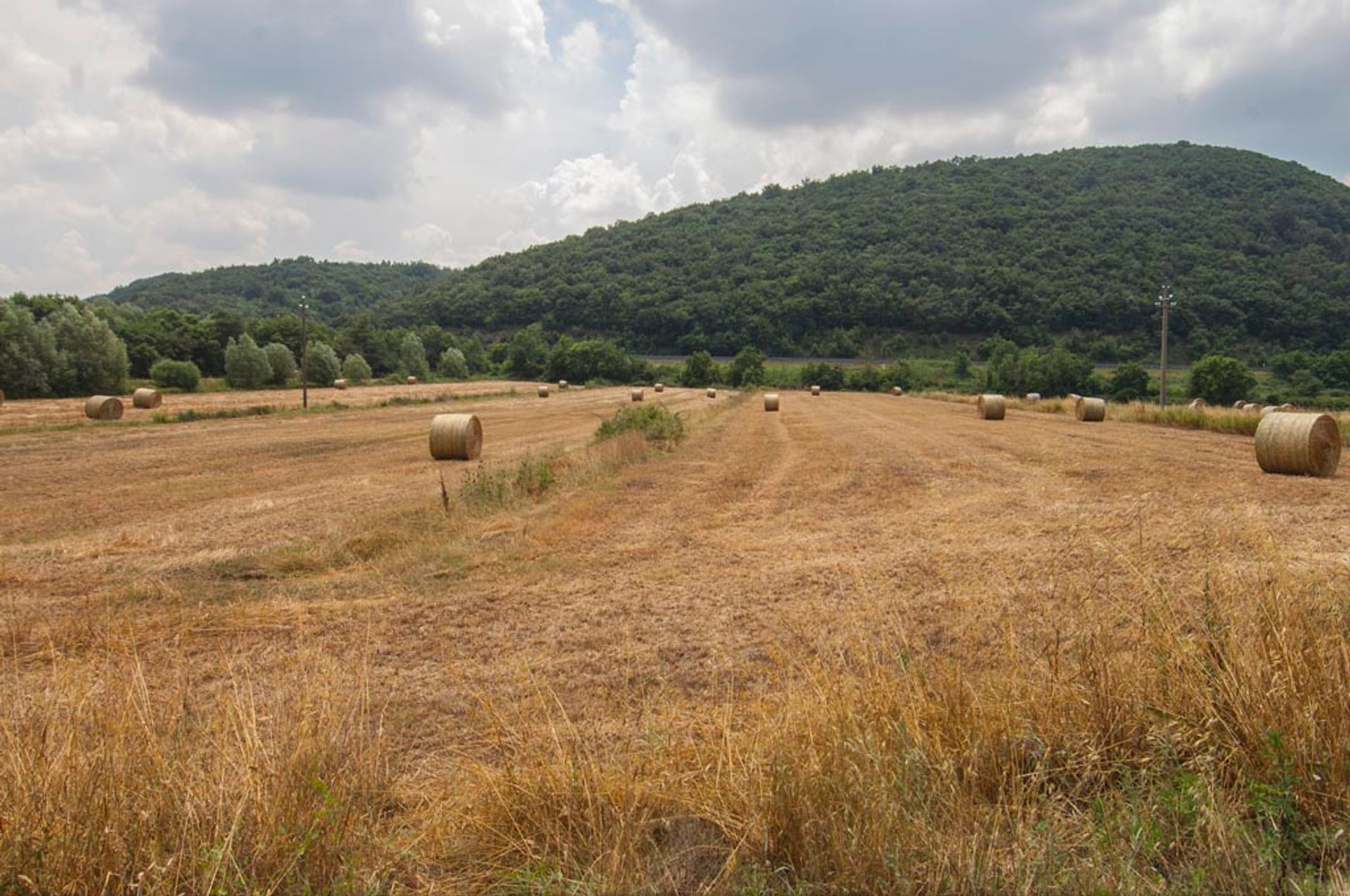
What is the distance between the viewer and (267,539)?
486 inches

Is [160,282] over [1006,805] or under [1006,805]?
over

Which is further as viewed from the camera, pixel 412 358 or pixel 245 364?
pixel 412 358

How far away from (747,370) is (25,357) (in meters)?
74.7

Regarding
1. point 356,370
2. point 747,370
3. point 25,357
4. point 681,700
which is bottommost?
point 681,700

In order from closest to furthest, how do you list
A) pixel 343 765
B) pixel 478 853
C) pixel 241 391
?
pixel 478 853, pixel 343 765, pixel 241 391

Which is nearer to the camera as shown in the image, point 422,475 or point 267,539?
point 267,539

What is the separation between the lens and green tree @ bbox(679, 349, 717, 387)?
104625 mm

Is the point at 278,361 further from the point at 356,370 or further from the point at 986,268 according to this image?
the point at 986,268

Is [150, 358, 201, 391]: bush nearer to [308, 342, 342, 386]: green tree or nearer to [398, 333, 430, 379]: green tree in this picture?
[308, 342, 342, 386]: green tree

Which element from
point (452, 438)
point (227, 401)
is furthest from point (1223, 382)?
point (227, 401)

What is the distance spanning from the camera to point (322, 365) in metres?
85.6

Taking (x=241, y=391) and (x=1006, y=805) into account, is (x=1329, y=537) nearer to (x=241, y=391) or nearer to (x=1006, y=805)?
(x=1006, y=805)

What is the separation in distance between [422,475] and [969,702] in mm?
17781

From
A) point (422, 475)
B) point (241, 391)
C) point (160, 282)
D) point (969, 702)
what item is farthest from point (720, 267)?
point (969, 702)
